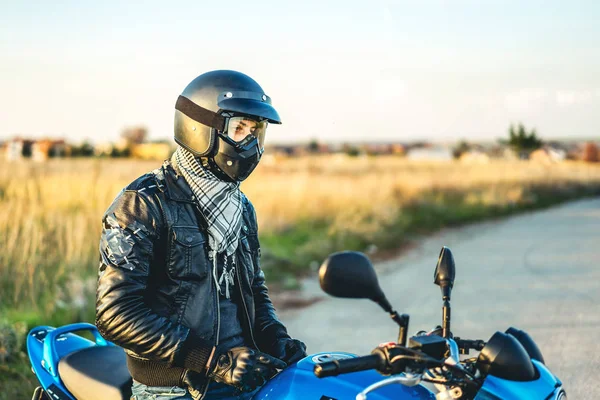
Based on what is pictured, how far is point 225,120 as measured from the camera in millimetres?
2609

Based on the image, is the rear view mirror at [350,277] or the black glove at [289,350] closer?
the rear view mirror at [350,277]

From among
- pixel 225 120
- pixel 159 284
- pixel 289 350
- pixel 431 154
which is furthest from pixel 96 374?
pixel 431 154

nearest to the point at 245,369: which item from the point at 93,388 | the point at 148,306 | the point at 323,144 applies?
the point at 148,306

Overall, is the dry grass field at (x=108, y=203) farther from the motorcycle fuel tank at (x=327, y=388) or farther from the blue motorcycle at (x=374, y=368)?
the motorcycle fuel tank at (x=327, y=388)

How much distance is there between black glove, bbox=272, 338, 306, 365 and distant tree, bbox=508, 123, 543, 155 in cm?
2826

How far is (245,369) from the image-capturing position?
219 centimetres

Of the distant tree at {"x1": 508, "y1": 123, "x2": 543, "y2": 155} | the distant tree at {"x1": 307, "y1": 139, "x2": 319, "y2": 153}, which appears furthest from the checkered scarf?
the distant tree at {"x1": 307, "y1": 139, "x2": 319, "y2": 153}

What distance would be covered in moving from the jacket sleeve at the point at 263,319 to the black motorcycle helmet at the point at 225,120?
419mm

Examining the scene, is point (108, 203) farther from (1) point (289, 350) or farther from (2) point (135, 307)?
(2) point (135, 307)

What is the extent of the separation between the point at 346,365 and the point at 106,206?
6.48m

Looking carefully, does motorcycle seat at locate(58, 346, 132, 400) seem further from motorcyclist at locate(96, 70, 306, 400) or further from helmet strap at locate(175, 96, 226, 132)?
helmet strap at locate(175, 96, 226, 132)

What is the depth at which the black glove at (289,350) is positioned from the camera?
2.66m

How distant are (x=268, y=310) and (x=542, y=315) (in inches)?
174

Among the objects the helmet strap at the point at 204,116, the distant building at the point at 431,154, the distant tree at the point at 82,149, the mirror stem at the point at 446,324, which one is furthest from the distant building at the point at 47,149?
the distant building at the point at 431,154
